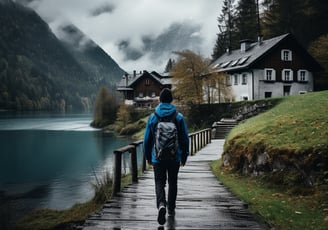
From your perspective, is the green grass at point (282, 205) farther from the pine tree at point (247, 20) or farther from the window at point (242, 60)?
the pine tree at point (247, 20)

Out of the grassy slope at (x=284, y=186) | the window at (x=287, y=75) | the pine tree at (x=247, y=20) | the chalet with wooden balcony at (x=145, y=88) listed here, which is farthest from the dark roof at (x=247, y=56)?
the grassy slope at (x=284, y=186)

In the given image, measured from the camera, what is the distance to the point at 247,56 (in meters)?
47.2

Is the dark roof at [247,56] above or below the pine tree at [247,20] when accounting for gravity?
below

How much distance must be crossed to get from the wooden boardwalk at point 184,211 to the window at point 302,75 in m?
41.3

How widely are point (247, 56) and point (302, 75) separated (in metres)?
7.59

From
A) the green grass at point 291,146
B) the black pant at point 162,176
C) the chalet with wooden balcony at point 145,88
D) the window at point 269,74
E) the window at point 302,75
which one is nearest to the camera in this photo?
the black pant at point 162,176

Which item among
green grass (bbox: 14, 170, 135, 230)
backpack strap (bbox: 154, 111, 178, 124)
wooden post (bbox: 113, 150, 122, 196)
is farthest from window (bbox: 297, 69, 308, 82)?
backpack strap (bbox: 154, 111, 178, 124)

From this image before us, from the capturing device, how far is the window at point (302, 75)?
46.4m

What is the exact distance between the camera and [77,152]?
38.6 meters

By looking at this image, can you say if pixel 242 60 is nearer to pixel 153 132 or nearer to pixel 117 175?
pixel 117 175

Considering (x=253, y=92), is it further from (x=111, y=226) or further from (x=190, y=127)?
(x=111, y=226)

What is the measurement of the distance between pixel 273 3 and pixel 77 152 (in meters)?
38.2

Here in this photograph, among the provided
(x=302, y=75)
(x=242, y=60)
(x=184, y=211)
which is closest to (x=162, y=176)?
(x=184, y=211)

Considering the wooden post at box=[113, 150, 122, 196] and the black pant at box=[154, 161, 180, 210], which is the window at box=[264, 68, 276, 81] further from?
the black pant at box=[154, 161, 180, 210]
